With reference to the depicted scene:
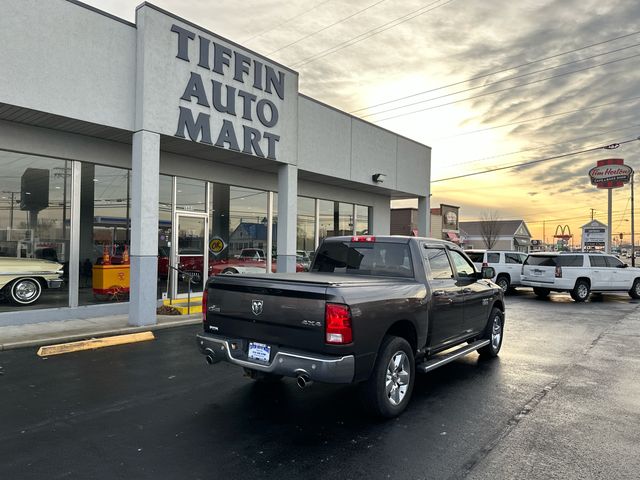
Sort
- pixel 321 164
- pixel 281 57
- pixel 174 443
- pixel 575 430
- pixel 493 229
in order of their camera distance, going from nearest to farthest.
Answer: pixel 174 443
pixel 575 430
pixel 321 164
pixel 281 57
pixel 493 229

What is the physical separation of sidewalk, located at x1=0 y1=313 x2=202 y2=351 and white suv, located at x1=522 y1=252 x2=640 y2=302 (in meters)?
12.7

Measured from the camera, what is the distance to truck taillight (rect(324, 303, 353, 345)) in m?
4.17

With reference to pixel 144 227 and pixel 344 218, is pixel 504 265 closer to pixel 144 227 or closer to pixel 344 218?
pixel 344 218

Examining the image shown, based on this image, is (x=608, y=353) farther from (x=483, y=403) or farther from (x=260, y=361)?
(x=260, y=361)

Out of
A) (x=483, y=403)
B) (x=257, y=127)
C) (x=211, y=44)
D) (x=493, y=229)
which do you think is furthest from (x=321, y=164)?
(x=493, y=229)

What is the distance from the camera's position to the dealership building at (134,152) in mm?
8828

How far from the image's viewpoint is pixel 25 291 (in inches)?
381

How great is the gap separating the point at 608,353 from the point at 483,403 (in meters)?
Answer: 4.16

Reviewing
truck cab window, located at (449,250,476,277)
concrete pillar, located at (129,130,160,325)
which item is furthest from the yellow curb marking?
truck cab window, located at (449,250,476,277)

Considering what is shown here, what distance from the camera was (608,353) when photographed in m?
7.96

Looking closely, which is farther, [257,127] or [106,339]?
[257,127]

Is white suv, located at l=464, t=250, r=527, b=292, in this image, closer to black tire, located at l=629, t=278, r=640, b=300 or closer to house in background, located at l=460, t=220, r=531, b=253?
black tire, located at l=629, t=278, r=640, b=300

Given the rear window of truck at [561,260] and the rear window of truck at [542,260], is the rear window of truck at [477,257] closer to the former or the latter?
the rear window of truck at [542,260]

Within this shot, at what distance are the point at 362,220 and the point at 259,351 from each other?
51.0ft
